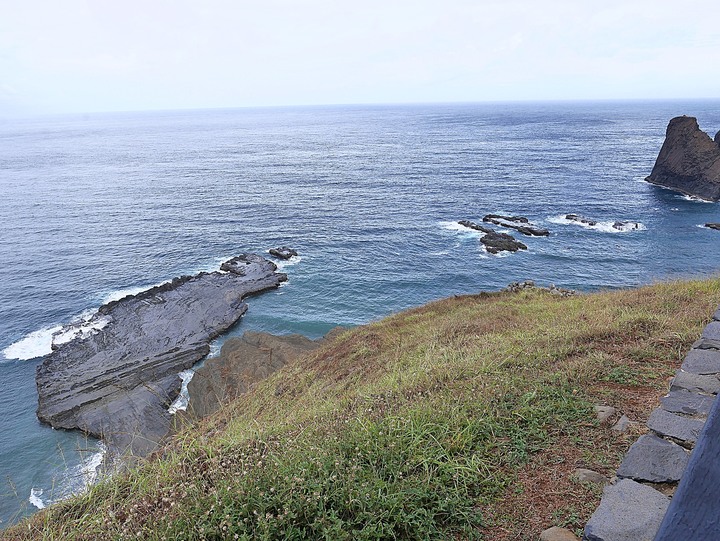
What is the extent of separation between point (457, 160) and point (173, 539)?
8447 cm

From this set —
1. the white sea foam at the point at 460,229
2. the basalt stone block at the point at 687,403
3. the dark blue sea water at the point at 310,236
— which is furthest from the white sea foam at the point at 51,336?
the white sea foam at the point at 460,229

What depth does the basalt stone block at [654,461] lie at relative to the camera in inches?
171

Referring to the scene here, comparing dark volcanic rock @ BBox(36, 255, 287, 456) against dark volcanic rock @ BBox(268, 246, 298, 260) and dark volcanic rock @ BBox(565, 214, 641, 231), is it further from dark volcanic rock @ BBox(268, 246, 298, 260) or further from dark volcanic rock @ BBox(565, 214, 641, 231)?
dark volcanic rock @ BBox(565, 214, 641, 231)

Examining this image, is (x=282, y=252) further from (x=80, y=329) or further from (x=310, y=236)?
(x=80, y=329)

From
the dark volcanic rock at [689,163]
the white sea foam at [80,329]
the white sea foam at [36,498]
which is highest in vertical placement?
the dark volcanic rock at [689,163]

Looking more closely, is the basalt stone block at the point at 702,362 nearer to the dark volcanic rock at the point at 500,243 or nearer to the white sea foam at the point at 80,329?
the white sea foam at the point at 80,329

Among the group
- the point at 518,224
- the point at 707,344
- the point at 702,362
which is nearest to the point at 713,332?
the point at 707,344

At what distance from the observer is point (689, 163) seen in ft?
193

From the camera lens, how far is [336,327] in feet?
89.1

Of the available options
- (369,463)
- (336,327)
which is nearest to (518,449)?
(369,463)

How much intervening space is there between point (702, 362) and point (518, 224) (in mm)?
41329

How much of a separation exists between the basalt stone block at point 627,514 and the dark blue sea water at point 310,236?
828cm

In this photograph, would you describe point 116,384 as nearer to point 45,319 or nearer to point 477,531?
point 45,319

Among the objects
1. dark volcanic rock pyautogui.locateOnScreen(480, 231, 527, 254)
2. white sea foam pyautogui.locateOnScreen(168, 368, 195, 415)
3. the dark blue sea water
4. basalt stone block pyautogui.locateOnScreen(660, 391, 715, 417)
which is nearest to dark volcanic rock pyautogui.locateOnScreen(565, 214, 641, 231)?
the dark blue sea water
